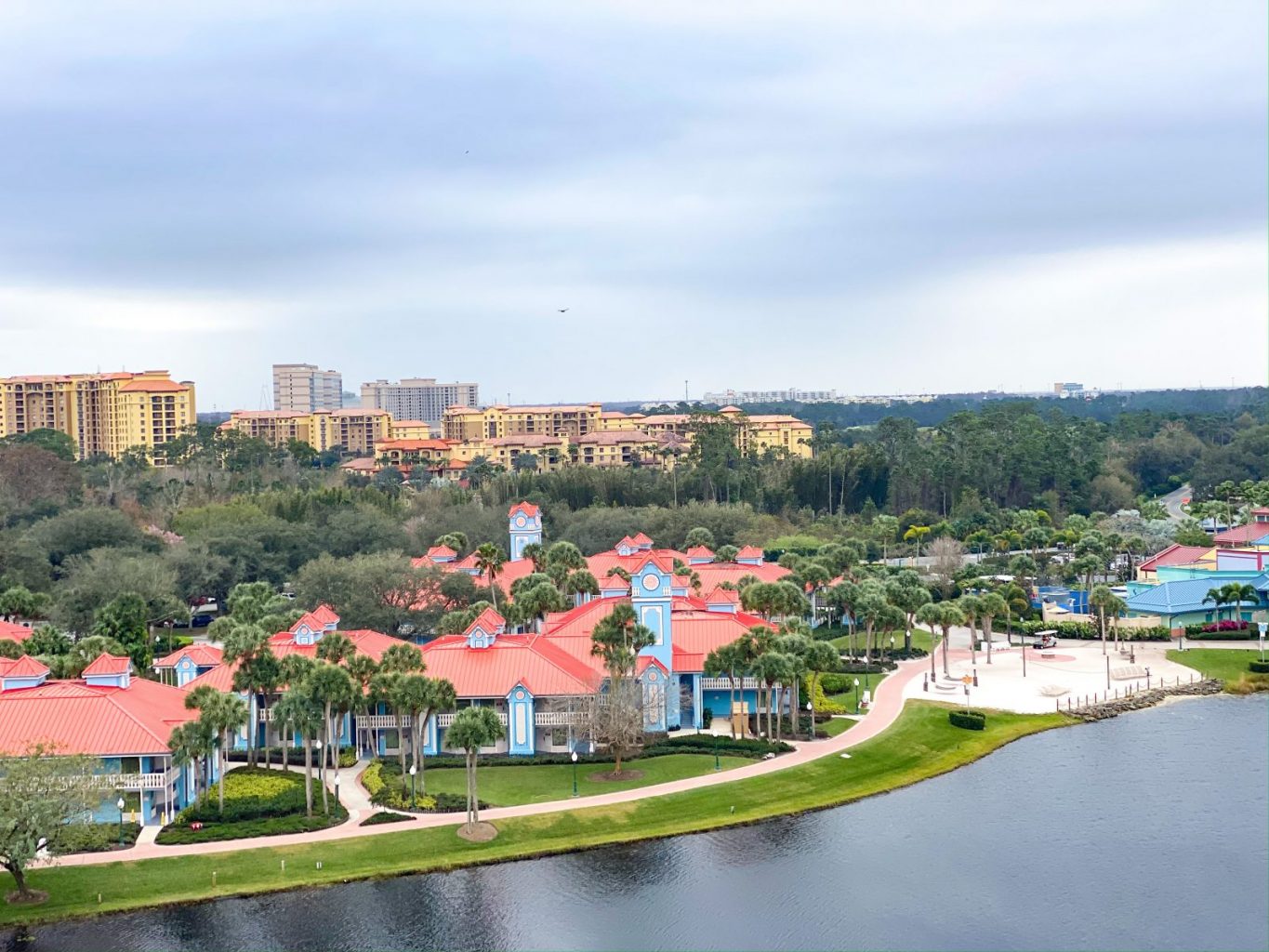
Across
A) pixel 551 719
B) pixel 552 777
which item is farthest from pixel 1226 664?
pixel 552 777

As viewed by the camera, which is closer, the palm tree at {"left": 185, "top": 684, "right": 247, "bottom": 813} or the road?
the palm tree at {"left": 185, "top": 684, "right": 247, "bottom": 813}

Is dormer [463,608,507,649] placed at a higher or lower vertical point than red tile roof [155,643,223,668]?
higher

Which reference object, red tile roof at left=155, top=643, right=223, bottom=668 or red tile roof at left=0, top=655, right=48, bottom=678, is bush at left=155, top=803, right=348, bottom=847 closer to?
red tile roof at left=0, top=655, right=48, bottom=678

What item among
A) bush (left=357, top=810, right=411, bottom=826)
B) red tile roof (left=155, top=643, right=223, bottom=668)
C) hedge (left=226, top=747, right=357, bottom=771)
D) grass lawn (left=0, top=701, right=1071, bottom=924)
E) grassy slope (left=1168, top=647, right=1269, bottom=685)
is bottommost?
grass lawn (left=0, top=701, right=1071, bottom=924)

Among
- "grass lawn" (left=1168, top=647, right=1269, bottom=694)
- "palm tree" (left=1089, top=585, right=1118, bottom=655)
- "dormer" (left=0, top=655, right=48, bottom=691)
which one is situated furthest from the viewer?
"palm tree" (left=1089, top=585, right=1118, bottom=655)

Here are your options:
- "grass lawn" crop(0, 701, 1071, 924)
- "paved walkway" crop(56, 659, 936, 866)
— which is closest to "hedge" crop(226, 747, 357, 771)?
"paved walkway" crop(56, 659, 936, 866)

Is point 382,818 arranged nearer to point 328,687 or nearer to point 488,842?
point 488,842
